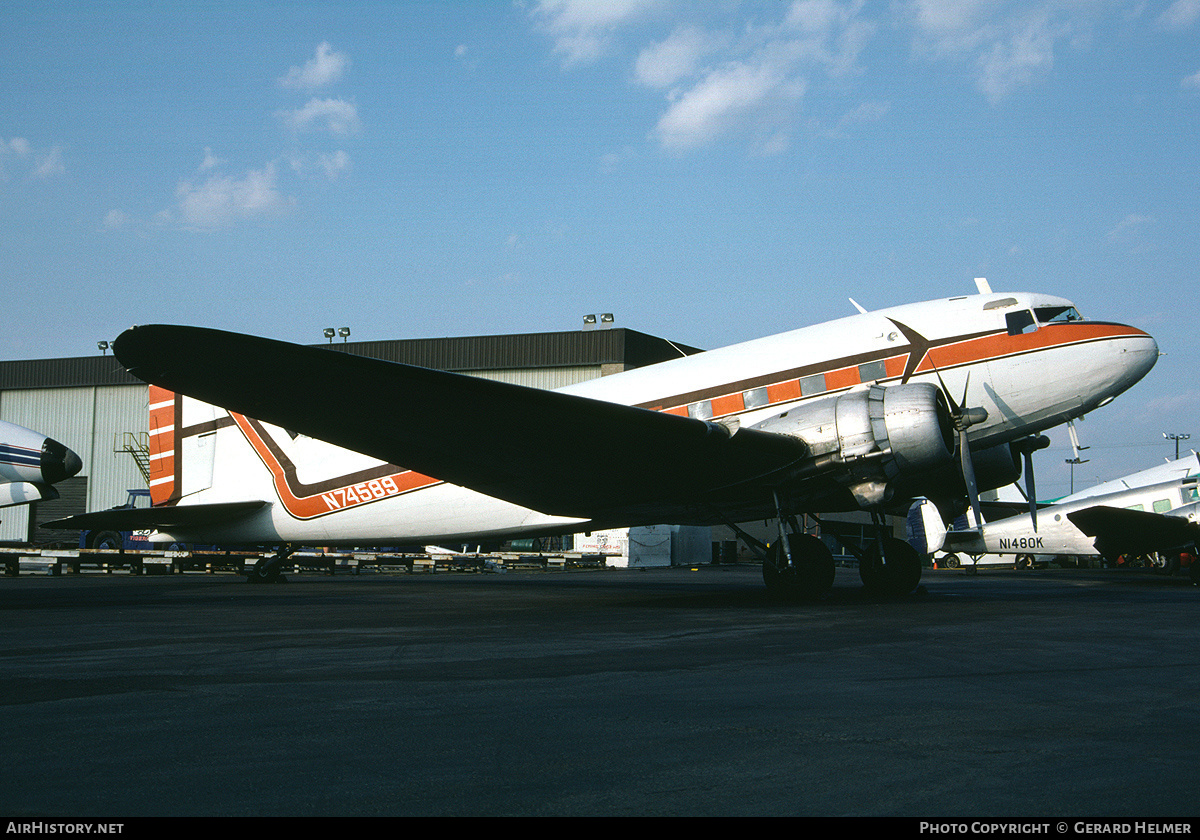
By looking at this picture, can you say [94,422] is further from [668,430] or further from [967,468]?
[967,468]

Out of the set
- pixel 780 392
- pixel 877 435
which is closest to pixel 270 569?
pixel 780 392

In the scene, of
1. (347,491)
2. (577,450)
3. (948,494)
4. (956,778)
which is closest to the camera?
(956,778)

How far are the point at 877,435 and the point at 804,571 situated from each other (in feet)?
7.76

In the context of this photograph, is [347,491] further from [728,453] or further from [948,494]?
[948,494]

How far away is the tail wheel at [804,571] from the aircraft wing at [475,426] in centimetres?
101

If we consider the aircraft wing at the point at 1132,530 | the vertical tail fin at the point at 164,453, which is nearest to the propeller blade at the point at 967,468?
the aircraft wing at the point at 1132,530

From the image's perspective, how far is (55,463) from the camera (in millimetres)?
23516

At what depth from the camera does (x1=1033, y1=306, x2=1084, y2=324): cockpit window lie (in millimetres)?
14164

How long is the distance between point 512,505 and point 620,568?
22.9m

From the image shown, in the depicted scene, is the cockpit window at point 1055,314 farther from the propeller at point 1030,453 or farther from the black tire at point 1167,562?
the black tire at point 1167,562

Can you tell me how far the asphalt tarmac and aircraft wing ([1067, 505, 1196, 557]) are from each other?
15.7m

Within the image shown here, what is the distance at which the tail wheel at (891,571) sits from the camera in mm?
14992

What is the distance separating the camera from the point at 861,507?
13.0 meters
